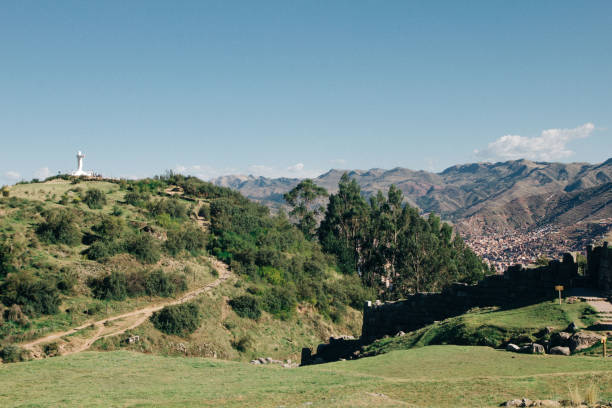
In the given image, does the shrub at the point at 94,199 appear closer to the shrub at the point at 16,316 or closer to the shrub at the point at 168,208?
the shrub at the point at 168,208

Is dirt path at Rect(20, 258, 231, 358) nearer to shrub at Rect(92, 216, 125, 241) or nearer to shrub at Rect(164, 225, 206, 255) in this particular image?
shrub at Rect(164, 225, 206, 255)

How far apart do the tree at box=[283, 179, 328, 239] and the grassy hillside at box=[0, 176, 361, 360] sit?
32.8ft

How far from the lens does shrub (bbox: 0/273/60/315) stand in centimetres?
2702

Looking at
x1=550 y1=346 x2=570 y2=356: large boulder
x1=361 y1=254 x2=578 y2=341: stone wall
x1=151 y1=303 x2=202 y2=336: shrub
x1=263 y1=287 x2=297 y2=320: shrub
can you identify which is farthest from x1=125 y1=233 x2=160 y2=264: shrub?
x1=550 y1=346 x2=570 y2=356: large boulder

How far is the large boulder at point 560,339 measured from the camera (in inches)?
566

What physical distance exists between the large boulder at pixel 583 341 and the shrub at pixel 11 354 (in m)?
25.7

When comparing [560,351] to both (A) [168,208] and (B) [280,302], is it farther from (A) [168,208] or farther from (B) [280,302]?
(A) [168,208]

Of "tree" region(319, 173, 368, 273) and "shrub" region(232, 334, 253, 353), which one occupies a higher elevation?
"tree" region(319, 173, 368, 273)

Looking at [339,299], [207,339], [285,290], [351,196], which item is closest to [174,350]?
[207,339]

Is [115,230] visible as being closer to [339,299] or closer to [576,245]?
[339,299]

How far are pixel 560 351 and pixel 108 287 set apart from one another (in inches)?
1124

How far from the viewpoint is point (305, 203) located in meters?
67.7

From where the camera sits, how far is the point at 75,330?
26797 mm

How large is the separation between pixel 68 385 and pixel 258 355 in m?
18.2
